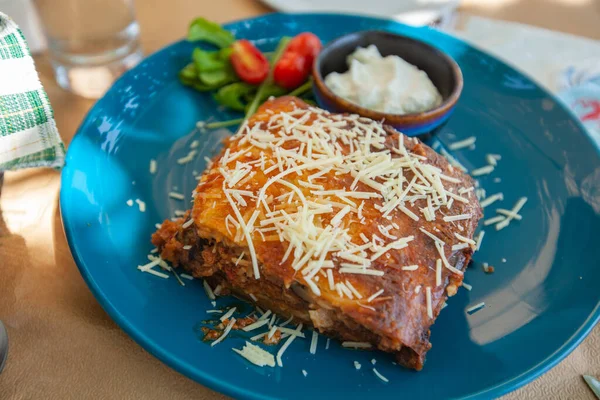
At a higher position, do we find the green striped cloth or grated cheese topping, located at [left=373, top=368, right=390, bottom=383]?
the green striped cloth

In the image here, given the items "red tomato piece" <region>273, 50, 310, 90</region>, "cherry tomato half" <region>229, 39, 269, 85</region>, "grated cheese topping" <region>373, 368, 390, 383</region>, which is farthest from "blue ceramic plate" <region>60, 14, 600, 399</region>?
"red tomato piece" <region>273, 50, 310, 90</region>

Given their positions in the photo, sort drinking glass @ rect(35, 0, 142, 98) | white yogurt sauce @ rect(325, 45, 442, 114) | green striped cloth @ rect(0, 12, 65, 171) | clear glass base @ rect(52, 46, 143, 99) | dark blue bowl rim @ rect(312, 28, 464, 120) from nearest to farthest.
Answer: green striped cloth @ rect(0, 12, 65, 171) → dark blue bowl rim @ rect(312, 28, 464, 120) → white yogurt sauce @ rect(325, 45, 442, 114) → drinking glass @ rect(35, 0, 142, 98) → clear glass base @ rect(52, 46, 143, 99)

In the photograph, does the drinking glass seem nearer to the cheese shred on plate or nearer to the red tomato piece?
the red tomato piece

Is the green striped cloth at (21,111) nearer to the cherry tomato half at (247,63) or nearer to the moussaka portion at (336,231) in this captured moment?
the moussaka portion at (336,231)

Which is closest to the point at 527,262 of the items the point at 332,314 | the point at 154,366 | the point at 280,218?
the point at 332,314

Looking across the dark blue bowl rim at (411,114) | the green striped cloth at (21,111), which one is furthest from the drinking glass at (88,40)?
the dark blue bowl rim at (411,114)

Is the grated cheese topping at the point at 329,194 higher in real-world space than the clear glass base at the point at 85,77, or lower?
higher
